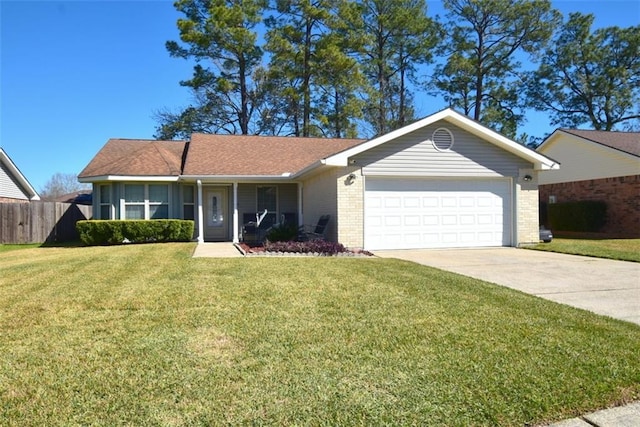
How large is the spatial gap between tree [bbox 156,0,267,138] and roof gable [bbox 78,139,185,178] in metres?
8.04

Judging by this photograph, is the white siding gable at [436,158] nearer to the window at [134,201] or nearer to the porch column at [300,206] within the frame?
the porch column at [300,206]

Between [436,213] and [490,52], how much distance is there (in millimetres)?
22432

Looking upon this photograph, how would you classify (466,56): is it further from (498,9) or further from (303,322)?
(303,322)

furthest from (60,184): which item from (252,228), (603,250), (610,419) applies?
(610,419)

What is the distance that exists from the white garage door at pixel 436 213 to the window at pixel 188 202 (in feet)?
25.6

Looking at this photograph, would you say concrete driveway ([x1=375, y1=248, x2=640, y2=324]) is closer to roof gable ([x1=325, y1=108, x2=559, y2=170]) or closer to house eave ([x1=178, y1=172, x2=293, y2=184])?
roof gable ([x1=325, y1=108, x2=559, y2=170])

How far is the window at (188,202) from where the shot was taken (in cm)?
1673

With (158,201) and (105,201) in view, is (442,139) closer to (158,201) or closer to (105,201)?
(158,201)

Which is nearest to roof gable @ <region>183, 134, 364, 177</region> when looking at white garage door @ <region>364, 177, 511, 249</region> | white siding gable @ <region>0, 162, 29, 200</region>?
white garage door @ <region>364, 177, 511, 249</region>

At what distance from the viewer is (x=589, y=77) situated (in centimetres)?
3117

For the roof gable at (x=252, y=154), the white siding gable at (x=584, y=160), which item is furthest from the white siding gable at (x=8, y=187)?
the white siding gable at (x=584, y=160)

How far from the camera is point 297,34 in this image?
26719mm

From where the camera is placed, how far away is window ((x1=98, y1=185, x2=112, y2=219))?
16078 mm

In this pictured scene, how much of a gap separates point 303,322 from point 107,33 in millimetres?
14369
